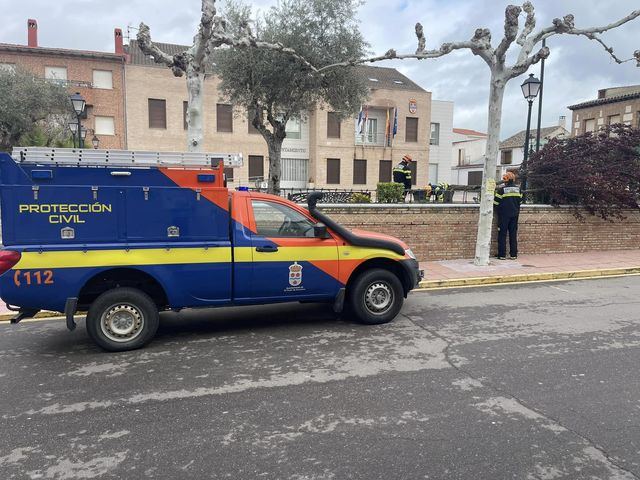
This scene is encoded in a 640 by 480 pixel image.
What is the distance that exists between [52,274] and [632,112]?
42870 millimetres

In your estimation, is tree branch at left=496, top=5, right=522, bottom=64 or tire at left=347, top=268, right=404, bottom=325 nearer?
tire at left=347, top=268, right=404, bottom=325

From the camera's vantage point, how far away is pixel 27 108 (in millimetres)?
24438

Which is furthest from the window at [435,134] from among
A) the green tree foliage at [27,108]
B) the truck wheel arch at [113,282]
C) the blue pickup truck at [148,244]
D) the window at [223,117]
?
the truck wheel arch at [113,282]

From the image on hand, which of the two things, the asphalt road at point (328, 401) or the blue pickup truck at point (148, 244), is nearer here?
the asphalt road at point (328, 401)

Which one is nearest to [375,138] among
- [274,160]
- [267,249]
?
[274,160]

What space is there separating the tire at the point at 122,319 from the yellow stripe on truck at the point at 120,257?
360 millimetres

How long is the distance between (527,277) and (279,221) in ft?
20.9

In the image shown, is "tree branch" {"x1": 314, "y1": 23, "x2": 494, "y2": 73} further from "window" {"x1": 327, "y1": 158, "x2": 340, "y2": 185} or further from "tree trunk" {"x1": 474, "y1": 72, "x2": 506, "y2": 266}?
"window" {"x1": 327, "y1": 158, "x2": 340, "y2": 185}

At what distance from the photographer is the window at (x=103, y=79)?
32938 millimetres

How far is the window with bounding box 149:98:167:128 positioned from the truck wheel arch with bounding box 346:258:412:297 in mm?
29584

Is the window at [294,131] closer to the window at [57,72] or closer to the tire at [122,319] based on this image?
the window at [57,72]

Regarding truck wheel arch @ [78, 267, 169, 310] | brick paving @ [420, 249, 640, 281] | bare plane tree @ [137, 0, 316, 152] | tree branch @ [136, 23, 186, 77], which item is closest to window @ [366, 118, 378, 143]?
brick paving @ [420, 249, 640, 281]

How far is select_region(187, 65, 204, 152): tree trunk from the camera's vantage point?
9.48m

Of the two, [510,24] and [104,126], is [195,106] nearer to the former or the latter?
[510,24]
